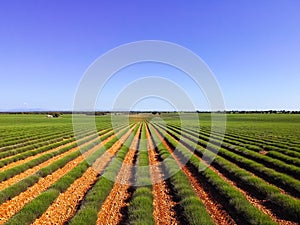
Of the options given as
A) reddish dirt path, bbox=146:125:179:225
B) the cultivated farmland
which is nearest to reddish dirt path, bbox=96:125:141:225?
the cultivated farmland

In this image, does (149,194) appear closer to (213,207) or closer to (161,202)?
(161,202)

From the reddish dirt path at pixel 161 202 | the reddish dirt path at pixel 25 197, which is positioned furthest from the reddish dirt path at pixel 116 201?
the reddish dirt path at pixel 25 197

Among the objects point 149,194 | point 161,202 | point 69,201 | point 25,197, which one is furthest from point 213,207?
point 25,197

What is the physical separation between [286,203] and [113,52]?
12.8 m

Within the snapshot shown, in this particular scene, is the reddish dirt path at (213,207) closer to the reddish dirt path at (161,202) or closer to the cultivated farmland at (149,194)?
the cultivated farmland at (149,194)

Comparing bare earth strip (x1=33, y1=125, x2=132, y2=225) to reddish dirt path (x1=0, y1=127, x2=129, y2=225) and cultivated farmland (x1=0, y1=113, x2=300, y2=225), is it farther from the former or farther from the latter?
reddish dirt path (x1=0, y1=127, x2=129, y2=225)

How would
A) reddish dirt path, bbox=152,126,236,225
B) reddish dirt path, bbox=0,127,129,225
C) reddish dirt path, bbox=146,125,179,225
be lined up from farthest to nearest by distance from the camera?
reddish dirt path, bbox=0,127,129,225
reddish dirt path, bbox=146,125,179,225
reddish dirt path, bbox=152,126,236,225

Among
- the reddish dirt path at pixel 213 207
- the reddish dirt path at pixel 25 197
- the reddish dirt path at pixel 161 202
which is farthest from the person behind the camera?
the reddish dirt path at pixel 25 197

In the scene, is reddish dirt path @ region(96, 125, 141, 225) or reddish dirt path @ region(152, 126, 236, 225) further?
reddish dirt path @ region(96, 125, 141, 225)

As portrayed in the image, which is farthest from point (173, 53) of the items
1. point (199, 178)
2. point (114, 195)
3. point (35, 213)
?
point (35, 213)

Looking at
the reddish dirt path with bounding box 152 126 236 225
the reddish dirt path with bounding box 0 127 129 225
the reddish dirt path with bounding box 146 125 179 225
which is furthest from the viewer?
the reddish dirt path with bounding box 0 127 129 225

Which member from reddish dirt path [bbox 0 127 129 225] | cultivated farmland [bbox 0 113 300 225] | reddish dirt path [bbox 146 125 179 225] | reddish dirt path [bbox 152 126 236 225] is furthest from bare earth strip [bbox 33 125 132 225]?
reddish dirt path [bbox 152 126 236 225]

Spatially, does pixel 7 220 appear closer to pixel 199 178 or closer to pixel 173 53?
pixel 199 178

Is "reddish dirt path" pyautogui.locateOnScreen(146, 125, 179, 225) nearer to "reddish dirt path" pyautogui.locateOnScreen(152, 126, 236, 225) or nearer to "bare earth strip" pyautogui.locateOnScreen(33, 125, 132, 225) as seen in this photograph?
"reddish dirt path" pyautogui.locateOnScreen(152, 126, 236, 225)
